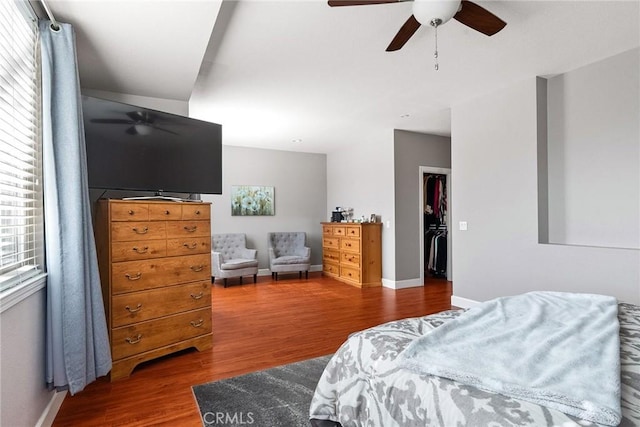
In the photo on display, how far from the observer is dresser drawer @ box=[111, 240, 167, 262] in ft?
7.65

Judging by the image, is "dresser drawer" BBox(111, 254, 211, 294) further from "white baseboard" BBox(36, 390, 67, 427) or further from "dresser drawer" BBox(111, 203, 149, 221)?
"white baseboard" BBox(36, 390, 67, 427)

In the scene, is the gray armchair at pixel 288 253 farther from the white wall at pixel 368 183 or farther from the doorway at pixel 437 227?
the doorway at pixel 437 227

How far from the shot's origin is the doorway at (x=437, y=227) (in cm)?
603

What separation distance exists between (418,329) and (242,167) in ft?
18.5

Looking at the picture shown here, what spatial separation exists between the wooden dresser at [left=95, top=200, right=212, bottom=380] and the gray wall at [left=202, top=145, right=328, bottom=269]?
349 centimetres

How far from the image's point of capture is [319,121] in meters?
4.83

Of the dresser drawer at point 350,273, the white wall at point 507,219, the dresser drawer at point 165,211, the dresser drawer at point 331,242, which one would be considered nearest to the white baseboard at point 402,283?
the dresser drawer at point 350,273

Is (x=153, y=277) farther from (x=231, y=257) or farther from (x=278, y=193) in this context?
(x=278, y=193)

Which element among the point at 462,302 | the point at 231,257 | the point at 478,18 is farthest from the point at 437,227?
the point at 478,18

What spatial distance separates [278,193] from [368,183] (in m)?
2.00

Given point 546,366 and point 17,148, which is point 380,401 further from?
point 17,148

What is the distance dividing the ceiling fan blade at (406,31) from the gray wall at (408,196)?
10.0 feet

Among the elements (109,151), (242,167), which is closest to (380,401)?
(109,151)

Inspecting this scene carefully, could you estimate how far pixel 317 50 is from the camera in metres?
2.73
